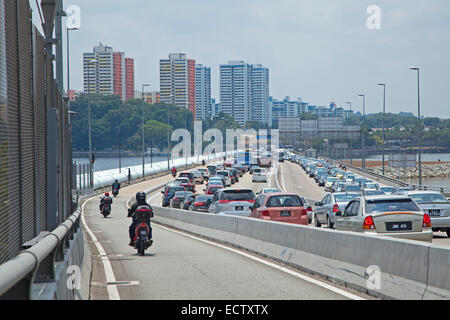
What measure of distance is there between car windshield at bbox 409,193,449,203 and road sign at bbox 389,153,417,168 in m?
47.0

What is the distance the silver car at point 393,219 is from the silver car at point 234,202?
1168 centimetres

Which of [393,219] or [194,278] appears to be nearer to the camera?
[194,278]

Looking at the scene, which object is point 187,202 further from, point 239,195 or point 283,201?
point 283,201

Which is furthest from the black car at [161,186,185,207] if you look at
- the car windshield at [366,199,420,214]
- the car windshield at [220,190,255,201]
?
the car windshield at [366,199,420,214]

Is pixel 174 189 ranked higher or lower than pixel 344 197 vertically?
lower

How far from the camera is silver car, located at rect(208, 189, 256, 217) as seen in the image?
29636 mm

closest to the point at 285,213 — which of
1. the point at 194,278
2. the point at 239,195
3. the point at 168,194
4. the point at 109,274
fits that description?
the point at 239,195

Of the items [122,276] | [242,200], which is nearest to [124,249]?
[122,276]

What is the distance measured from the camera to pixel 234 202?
2975 cm

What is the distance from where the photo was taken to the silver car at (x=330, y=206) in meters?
28.4

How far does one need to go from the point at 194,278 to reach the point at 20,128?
17.5 ft

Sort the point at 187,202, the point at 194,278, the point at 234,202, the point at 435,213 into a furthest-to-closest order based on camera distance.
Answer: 1. the point at 187,202
2. the point at 234,202
3. the point at 435,213
4. the point at 194,278

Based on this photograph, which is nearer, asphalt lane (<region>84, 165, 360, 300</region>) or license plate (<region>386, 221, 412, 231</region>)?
asphalt lane (<region>84, 165, 360, 300</region>)

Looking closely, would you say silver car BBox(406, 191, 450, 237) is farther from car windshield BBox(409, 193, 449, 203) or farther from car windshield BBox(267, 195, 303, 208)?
car windshield BBox(267, 195, 303, 208)
